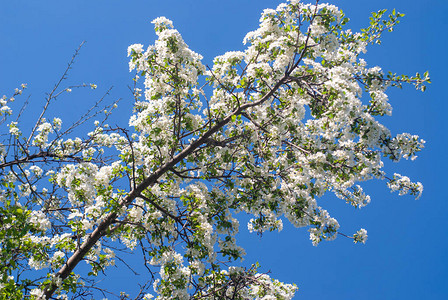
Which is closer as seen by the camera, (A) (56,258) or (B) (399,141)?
(A) (56,258)

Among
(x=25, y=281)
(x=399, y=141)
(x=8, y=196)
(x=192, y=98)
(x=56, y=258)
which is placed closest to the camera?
(x=25, y=281)

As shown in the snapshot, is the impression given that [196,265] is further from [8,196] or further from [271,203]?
[8,196]

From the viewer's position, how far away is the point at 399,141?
923 centimetres

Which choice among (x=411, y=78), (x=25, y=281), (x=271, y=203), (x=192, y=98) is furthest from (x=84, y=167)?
(x=411, y=78)

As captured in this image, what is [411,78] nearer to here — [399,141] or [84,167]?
[399,141]

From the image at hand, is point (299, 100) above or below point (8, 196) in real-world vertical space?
above

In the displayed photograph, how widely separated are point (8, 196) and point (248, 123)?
21.7 ft

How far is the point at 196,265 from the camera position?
9.47 meters

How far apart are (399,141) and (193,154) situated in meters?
5.47

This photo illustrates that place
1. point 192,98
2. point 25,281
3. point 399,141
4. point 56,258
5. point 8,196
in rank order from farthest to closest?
1. point 192,98
2. point 8,196
3. point 399,141
4. point 56,258
5. point 25,281

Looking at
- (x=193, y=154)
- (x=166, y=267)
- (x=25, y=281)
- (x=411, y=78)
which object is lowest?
(x=25, y=281)

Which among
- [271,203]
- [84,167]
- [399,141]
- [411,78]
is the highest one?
[411,78]

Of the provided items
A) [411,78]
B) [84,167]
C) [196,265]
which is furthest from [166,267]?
[411,78]

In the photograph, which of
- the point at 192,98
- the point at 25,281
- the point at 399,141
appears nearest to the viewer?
the point at 25,281
